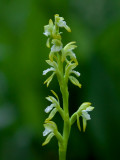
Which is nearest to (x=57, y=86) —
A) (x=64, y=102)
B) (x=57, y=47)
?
(x=64, y=102)

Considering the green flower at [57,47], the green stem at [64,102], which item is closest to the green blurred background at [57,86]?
the green stem at [64,102]

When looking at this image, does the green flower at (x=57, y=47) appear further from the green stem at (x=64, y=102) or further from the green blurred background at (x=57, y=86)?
the green blurred background at (x=57, y=86)

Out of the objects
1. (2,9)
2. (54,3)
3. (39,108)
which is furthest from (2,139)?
(2,9)

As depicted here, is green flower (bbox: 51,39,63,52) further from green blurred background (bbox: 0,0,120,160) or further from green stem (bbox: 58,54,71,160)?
green blurred background (bbox: 0,0,120,160)

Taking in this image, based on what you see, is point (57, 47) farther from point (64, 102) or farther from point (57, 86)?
point (57, 86)

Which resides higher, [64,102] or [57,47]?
[57,47]

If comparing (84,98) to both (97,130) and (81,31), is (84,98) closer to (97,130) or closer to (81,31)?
(97,130)

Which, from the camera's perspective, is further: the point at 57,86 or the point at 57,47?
the point at 57,86

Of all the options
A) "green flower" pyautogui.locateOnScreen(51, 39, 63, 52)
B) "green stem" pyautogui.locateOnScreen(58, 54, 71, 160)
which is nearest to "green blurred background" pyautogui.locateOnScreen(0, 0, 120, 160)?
"green stem" pyautogui.locateOnScreen(58, 54, 71, 160)

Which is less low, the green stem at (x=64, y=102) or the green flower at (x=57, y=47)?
the green flower at (x=57, y=47)
